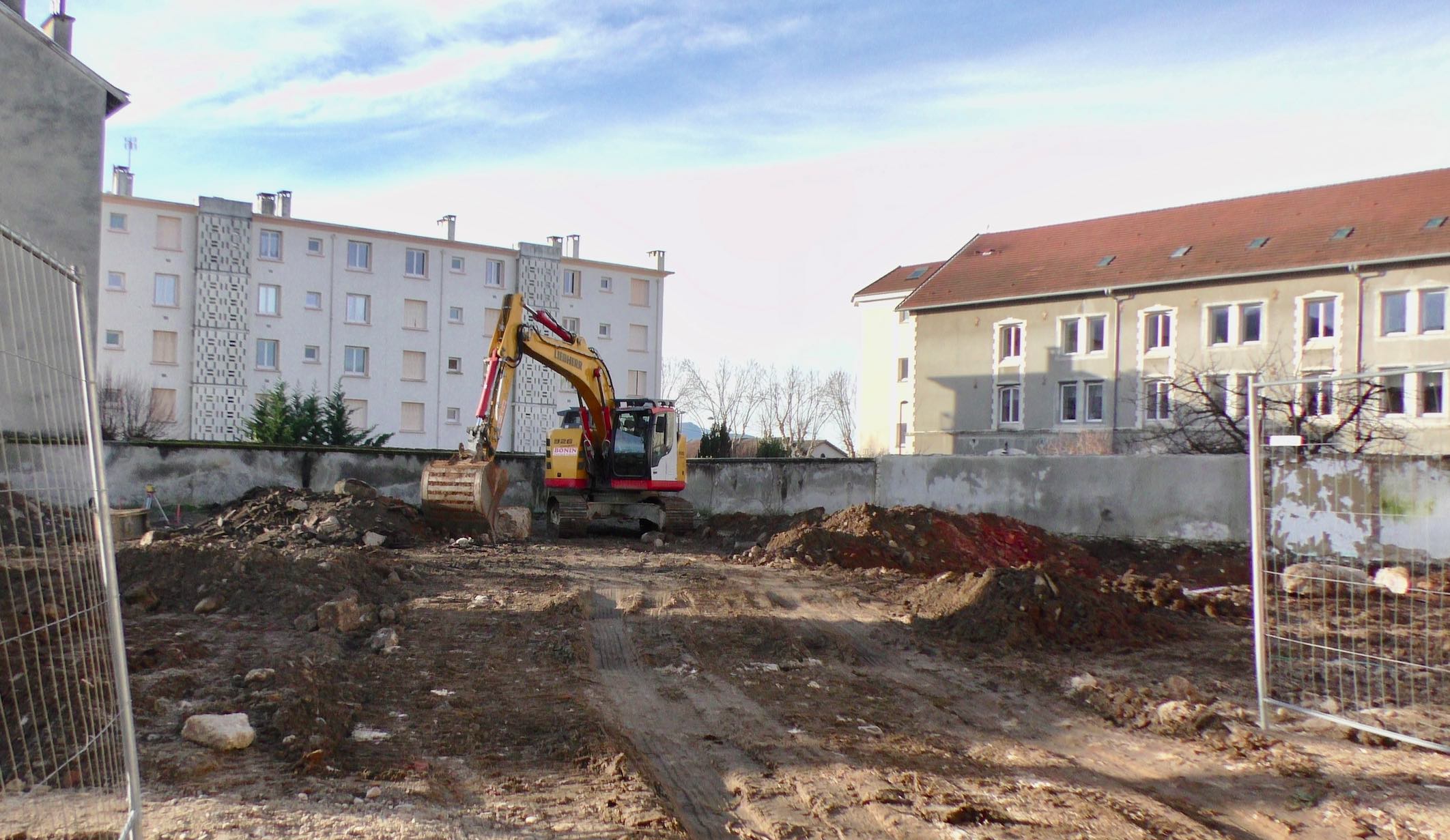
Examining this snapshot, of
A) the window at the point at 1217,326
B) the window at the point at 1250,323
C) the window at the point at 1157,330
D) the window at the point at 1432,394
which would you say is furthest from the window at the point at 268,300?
the window at the point at 1432,394

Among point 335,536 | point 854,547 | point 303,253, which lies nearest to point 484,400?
point 335,536

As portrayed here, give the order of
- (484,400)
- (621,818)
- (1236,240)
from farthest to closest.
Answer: (1236,240) < (484,400) < (621,818)

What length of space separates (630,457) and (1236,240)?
2779cm

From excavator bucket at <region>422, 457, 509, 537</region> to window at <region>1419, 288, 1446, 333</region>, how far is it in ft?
97.0

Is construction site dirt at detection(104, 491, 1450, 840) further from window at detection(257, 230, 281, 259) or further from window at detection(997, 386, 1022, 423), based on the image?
window at detection(257, 230, 281, 259)

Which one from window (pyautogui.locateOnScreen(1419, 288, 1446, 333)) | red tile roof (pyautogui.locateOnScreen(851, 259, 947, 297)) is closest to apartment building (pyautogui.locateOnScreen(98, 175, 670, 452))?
red tile roof (pyautogui.locateOnScreen(851, 259, 947, 297))

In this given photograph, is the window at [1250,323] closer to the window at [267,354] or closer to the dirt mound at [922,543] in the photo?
the dirt mound at [922,543]

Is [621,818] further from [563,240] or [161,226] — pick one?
[563,240]

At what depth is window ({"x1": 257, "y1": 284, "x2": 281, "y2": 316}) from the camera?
47281 millimetres

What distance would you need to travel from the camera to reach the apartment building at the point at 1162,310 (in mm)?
34875

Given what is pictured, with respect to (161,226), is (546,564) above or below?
below

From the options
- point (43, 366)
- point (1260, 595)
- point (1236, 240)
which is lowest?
point (1260, 595)

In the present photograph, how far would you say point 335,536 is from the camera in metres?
16.9

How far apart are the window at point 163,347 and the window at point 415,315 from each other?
370 inches
